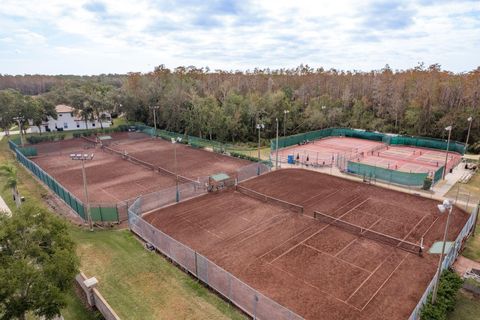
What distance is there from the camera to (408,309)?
1539 centimetres

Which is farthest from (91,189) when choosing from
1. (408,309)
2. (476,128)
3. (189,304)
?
(476,128)

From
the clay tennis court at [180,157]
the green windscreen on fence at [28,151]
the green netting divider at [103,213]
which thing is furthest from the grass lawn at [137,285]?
the green windscreen on fence at [28,151]

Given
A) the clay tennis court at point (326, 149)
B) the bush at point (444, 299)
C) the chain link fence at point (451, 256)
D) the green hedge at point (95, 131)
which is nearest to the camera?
the bush at point (444, 299)

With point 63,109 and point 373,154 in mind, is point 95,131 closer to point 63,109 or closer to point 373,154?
point 63,109

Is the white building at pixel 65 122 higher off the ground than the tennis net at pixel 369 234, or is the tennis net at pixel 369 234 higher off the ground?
the white building at pixel 65 122

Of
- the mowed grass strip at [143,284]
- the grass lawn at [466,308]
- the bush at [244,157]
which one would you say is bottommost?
the grass lawn at [466,308]

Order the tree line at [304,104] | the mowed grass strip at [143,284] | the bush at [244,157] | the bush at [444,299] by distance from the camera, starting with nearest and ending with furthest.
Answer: the bush at [444,299] → the mowed grass strip at [143,284] → the bush at [244,157] → the tree line at [304,104]

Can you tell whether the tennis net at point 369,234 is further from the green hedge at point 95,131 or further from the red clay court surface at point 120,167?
the green hedge at point 95,131

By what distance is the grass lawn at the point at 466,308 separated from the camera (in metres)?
15.2

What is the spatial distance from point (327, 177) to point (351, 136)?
102 feet

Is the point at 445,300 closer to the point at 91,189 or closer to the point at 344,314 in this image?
the point at 344,314

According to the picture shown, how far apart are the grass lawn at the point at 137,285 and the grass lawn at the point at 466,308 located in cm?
1081

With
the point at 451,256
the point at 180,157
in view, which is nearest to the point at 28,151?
the point at 180,157

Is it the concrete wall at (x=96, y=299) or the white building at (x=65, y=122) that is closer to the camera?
the concrete wall at (x=96, y=299)
